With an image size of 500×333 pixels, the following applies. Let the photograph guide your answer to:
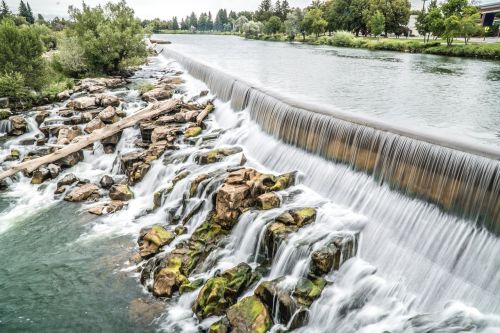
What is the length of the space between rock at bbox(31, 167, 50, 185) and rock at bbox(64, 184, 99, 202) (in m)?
2.05

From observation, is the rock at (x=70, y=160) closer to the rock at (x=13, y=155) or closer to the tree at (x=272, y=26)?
the rock at (x=13, y=155)

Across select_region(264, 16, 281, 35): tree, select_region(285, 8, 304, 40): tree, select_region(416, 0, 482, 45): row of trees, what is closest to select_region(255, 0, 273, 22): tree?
select_region(264, 16, 281, 35): tree

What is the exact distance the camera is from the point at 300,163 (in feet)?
39.7

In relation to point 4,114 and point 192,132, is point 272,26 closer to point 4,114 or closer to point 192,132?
point 4,114

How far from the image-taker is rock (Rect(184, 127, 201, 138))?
16.5 meters

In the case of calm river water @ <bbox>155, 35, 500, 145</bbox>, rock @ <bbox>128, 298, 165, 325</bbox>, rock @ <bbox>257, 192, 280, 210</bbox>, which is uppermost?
calm river water @ <bbox>155, 35, 500, 145</bbox>

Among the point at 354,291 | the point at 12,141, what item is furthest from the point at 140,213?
the point at 12,141

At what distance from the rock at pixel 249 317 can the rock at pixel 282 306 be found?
159 millimetres

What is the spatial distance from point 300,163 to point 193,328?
623cm

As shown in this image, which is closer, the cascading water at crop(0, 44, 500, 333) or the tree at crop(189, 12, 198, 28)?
the cascading water at crop(0, 44, 500, 333)

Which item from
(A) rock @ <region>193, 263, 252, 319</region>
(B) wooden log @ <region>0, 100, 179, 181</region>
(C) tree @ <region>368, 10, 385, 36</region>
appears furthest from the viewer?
(C) tree @ <region>368, 10, 385, 36</region>

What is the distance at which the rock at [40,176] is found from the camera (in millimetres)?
14812

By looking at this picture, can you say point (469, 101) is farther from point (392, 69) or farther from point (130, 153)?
point (130, 153)

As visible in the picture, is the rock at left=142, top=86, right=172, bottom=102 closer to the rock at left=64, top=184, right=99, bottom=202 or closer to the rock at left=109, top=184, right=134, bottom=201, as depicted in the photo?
the rock at left=64, top=184, right=99, bottom=202
